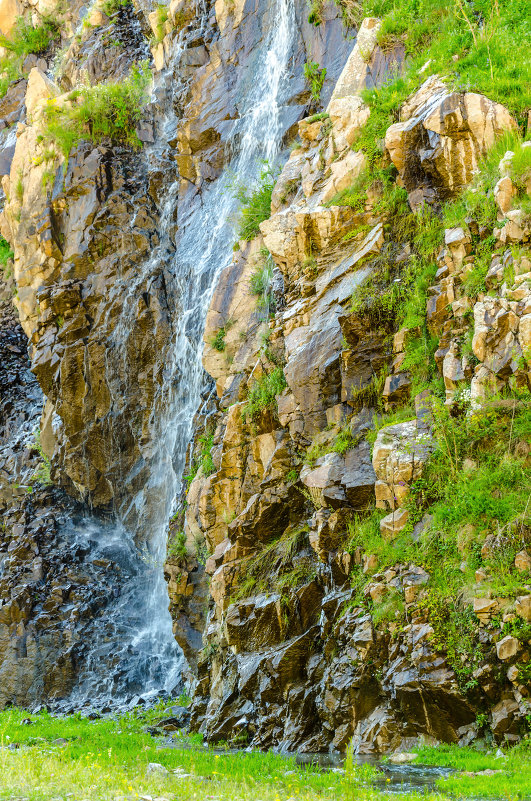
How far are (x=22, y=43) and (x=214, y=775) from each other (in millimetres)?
30991

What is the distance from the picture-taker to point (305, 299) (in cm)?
1240

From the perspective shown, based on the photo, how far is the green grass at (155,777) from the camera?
6.18m

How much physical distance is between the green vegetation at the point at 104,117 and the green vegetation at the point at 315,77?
7.54 meters

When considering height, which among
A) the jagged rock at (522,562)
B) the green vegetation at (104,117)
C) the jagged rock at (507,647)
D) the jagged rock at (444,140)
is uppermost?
the green vegetation at (104,117)

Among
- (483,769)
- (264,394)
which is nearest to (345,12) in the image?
(264,394)


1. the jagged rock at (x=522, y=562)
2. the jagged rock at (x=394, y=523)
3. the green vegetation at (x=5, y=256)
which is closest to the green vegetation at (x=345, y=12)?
the jagged rock at (x=394, y=523)

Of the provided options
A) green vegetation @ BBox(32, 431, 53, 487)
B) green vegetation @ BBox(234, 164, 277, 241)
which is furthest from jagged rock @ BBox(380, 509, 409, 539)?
green vegetation @ BBox(32, 431, 53, 487)

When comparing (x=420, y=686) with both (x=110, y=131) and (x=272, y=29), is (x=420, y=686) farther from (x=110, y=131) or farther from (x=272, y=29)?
(x=110, y=131)

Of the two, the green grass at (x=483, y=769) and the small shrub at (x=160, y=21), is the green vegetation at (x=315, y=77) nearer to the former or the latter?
the small shrub at (x=160, y=21)

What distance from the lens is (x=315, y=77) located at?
56.3 feet

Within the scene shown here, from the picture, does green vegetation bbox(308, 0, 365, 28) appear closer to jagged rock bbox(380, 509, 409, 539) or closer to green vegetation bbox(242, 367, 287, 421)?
green vegetation bbox(242, 367, 287, 421)

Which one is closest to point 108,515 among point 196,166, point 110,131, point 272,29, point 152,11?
point 196,166

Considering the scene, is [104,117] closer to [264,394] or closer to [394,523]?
[264,394]

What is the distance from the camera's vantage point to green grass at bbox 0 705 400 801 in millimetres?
6180
